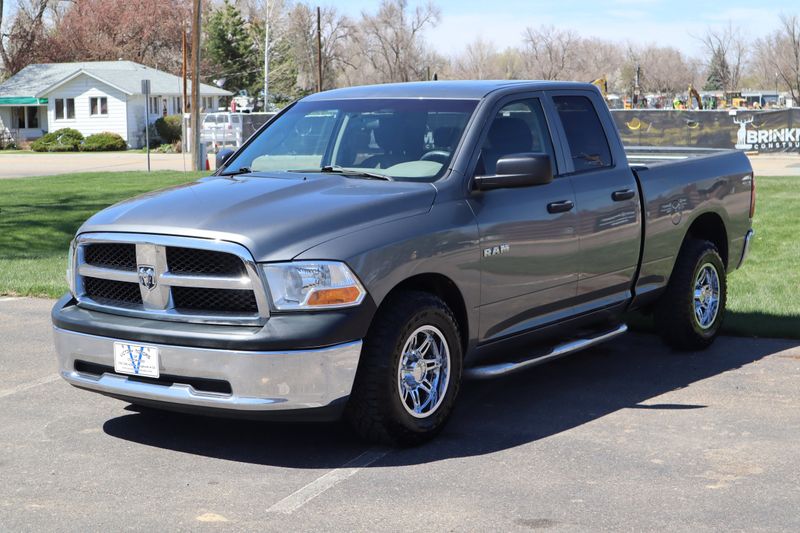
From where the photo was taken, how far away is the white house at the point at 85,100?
61688 millimetres

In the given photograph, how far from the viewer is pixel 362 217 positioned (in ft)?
18.1

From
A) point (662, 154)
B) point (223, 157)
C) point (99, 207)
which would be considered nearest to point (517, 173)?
point (223, 157)

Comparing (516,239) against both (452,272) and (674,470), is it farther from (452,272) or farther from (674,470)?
(674,470)

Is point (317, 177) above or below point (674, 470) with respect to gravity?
above

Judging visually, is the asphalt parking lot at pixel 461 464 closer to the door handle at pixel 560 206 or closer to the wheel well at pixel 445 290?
the wheel well at pixel 445 290

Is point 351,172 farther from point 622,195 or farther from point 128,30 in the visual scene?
point 128,30

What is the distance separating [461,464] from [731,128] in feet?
113

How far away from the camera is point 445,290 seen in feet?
19.7

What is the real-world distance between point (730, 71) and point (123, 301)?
11401 cm

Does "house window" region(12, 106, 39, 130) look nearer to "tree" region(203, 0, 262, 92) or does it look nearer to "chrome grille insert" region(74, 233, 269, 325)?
"tree" region(203, 0, 262, 92)

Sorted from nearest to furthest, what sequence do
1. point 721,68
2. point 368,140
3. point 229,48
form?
point 368,140
point 229,48
point 721,68

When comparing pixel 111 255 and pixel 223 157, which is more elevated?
pixel 223 157

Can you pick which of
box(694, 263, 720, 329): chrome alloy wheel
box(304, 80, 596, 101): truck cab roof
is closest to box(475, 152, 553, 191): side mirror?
box(304, 80, 596, 101): truck cab roof

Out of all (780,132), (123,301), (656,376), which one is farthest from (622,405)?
(780,132)
